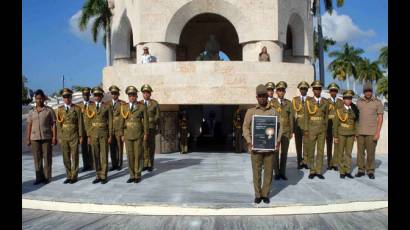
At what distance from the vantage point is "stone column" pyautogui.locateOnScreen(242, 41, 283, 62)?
1515 centimetres

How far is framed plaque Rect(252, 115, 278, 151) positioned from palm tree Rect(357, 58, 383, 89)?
61871 mm

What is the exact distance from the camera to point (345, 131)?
28.2ft

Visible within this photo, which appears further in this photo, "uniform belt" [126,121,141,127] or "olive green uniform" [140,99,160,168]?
"olive green uniform" [140,99,160,168]

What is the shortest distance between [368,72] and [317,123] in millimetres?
60412

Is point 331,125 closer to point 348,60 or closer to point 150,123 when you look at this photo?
point 150,123

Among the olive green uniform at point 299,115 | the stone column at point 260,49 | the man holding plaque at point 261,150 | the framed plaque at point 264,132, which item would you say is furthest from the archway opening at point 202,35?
the framed plaque at point 264,132

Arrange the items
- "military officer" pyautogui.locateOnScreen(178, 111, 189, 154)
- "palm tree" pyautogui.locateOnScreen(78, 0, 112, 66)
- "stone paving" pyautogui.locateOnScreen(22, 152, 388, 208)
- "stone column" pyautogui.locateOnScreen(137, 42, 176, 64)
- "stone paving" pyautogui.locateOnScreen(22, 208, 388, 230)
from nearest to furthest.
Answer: "stone paving" pyautogui.locateOnScreen(22, 208, 388, 230), "stone paving" pyautogui.locateOnScreen(22, 152, 388, 208), "military officer" pyautogui.locateOnScreen(178, 111, 189, 154), "stone column" pyautogui.locateOnScreen(137, 42, 176, 64), "palm tree" pyautogui.locateOnScreen(78, 0, 112, 66)

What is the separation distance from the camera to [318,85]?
28.3 feet

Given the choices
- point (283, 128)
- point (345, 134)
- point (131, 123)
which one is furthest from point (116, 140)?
point (345, 134)

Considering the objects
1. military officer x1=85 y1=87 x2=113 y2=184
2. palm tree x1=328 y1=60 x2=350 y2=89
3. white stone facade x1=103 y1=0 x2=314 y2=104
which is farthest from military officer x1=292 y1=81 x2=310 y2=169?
palm tree x1=328 y1=60 x2=350 y2=89

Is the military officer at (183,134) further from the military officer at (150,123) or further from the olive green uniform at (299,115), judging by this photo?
the olive green uniform at (299,115)

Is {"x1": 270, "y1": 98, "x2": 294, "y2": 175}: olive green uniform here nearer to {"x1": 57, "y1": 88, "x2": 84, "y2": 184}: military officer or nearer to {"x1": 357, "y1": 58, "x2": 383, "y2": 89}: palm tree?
{"x1": 57, "y1": 88, "x2": 84, "y2": 184}: military officer
